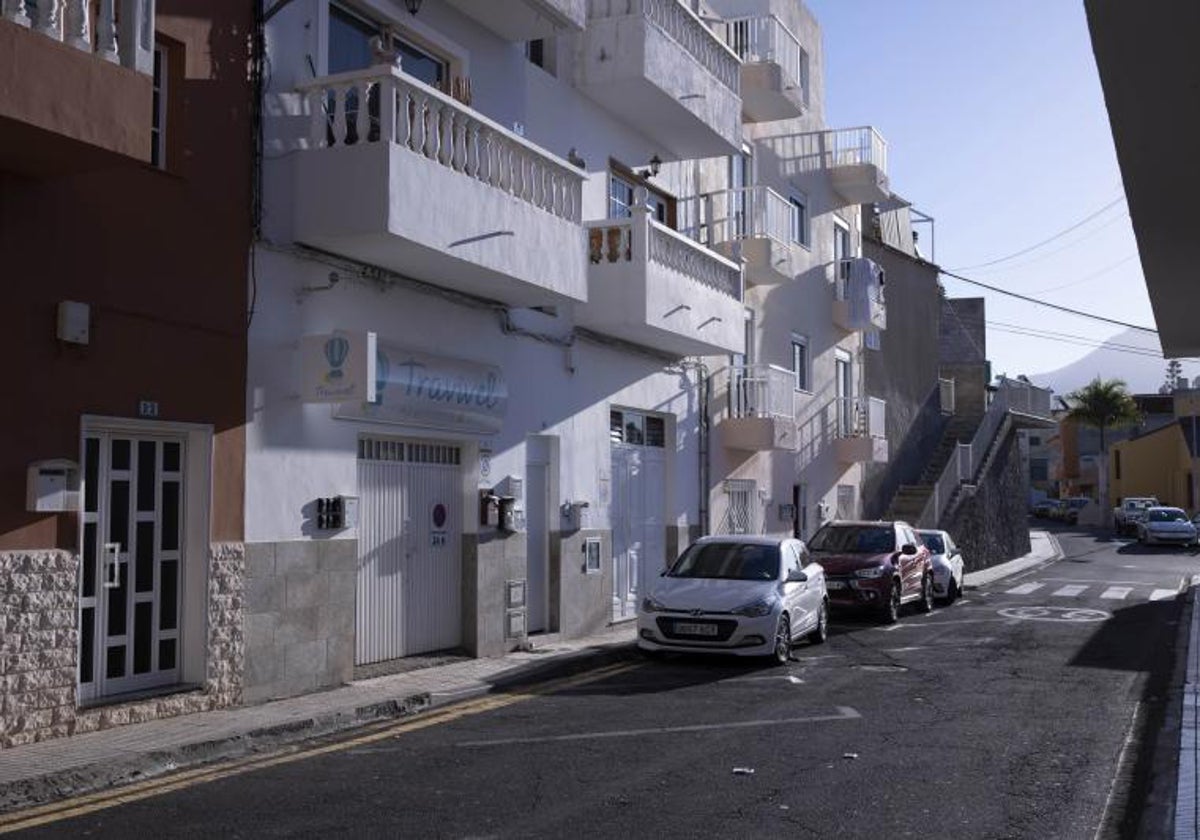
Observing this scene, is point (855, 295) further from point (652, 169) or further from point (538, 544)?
point (538, 544)

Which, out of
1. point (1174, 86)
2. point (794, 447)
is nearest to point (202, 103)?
point (1174, 86)

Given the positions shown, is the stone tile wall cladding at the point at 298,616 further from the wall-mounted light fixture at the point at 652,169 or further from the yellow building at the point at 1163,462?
the yellow building at the point at 1163,462

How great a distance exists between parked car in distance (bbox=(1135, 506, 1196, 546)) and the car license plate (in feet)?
131

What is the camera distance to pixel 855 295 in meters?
30.4

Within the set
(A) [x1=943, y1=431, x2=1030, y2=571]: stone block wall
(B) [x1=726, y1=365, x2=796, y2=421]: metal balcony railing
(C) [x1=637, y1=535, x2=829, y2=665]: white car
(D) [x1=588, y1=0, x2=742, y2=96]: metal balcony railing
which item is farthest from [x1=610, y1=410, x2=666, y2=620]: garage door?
(A) [x1=943, y1=431, x2=1030, y2=571]: stone block wall

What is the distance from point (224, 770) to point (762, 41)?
65.7 feet

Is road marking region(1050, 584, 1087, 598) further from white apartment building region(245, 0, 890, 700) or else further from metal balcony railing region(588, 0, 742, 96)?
metal balcony railing region(588, 0, 742, 96)

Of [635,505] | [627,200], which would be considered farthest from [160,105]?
[635,505]

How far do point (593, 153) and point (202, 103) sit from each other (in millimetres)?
8218

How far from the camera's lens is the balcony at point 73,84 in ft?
27.1

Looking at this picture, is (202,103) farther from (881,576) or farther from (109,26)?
(881,576)

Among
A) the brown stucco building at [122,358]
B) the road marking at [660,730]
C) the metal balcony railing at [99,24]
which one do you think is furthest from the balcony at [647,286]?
the metal balcony railing at [99,24]

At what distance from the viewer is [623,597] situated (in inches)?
777

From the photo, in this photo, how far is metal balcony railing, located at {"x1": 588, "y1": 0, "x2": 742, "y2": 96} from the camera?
18047 mm
